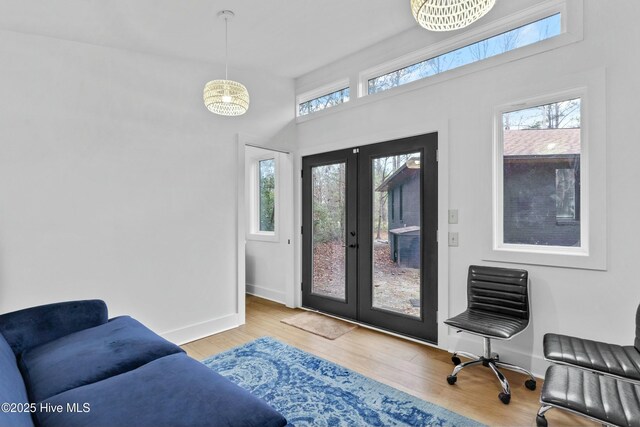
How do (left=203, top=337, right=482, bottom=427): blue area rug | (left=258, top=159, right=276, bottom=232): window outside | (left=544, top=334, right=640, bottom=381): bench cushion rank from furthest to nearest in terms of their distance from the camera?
1. (left=258, top=159, right=276, bottom=232): window outside
2. (left=203, top=337, right=482, bottom=427): blue area rug
3. (left=544, top=334, right=640, bottom=381): bench cushion

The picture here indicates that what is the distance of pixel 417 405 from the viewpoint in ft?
7.12

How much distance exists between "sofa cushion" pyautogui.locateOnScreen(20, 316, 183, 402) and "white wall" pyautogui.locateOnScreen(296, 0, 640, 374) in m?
2.54

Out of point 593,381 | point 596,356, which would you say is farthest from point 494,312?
point 593,381

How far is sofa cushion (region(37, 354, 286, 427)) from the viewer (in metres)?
1.24

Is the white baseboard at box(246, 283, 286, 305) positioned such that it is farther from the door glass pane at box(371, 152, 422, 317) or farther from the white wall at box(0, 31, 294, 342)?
the door glass pane at box(371, 152, 422, 317)

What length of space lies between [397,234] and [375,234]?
10.6 inches

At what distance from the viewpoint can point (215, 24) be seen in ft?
9.13

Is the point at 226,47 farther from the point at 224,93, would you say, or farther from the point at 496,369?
the point at 496,369

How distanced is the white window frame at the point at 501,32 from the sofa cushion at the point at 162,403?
3.05m

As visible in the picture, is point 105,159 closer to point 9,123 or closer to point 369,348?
point 9,123

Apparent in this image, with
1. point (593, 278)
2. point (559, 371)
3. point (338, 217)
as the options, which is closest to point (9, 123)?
point (338, 217)

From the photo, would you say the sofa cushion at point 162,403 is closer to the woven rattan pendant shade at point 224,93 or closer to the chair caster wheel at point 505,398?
the chair caster wheel at point 505,398

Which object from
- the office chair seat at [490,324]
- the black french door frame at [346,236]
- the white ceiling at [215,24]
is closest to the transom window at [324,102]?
the white ceiling at [215,24]

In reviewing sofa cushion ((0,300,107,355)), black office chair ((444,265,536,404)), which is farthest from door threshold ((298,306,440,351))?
sofa cushion ((0,300,107,355))
